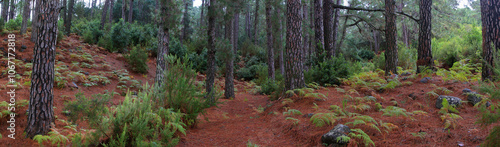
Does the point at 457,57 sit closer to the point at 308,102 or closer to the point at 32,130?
the point at 308,102

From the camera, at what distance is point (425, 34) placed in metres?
8.67

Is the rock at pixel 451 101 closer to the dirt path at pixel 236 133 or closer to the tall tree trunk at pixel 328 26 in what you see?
the dirt path at pixel 236 133

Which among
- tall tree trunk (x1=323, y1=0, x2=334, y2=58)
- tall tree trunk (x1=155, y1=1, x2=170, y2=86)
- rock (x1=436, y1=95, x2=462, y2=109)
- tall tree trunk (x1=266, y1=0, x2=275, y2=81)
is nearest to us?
rock (x1=436, y1=95, x2=462, y2=109)

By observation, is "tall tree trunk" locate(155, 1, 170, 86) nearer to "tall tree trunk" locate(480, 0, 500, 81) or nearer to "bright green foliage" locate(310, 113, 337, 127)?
"bright green foliage" locate(310, 113, 337, 127)

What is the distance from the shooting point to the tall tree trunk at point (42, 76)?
4254 millimetres

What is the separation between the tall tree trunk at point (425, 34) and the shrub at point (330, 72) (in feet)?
7.92

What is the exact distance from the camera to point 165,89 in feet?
19.9

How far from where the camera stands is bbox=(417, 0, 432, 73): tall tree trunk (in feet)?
28.3

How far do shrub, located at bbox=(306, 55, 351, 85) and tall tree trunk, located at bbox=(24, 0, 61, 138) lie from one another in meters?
7.91

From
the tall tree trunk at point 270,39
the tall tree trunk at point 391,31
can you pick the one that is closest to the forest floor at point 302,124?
the tall tree trunk at point 391,31

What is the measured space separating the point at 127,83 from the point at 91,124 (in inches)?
317

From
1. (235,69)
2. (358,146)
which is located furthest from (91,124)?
(235,69)

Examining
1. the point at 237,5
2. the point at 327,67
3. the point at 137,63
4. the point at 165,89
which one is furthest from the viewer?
the point at 137,63

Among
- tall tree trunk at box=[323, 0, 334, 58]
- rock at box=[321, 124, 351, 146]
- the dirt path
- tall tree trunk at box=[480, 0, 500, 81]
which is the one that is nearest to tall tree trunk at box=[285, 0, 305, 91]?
the dirt path
